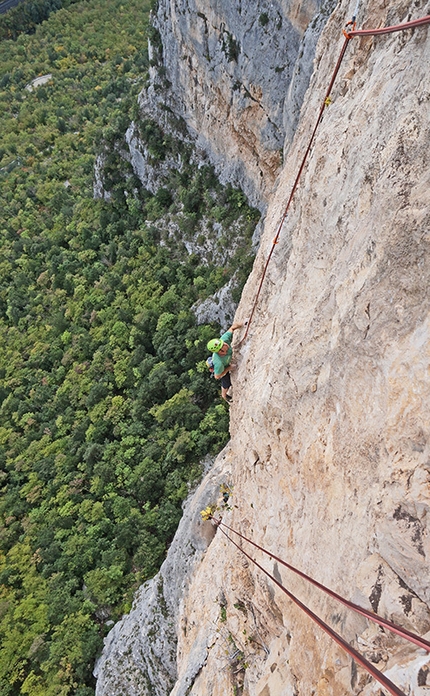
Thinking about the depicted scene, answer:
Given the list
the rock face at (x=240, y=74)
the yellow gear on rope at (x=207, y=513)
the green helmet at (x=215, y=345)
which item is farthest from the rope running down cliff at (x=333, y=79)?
the rock face at (x=240, y=74)

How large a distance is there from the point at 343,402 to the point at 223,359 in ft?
13.7

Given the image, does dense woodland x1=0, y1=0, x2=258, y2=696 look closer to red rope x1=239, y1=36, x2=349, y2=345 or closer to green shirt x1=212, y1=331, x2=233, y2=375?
green shirt x1=212, y1=331, x2=233, y2=375

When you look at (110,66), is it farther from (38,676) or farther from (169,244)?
(38,676)

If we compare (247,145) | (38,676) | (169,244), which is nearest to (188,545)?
(38,676)

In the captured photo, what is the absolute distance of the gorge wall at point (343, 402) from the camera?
3291mm

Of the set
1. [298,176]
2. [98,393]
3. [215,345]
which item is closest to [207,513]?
[215,345]

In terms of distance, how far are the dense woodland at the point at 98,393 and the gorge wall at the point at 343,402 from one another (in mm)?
13798

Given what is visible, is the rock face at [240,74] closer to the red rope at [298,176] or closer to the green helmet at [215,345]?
the red rope at [298,176]

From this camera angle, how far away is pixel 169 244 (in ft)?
88.7

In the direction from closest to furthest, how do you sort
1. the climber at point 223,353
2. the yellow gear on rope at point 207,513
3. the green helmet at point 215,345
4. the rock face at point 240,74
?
the green helmet at point 215,345 < the climber at point 223,353 < the yellow gear on rope at point 207,513 < the rock face at point 240,74

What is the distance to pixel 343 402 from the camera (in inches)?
162

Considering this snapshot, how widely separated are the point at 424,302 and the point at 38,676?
24806mm

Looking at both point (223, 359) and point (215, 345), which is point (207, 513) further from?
point (215, 345)

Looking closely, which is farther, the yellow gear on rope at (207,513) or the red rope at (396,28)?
the yellow gear on rope at (207,513)
